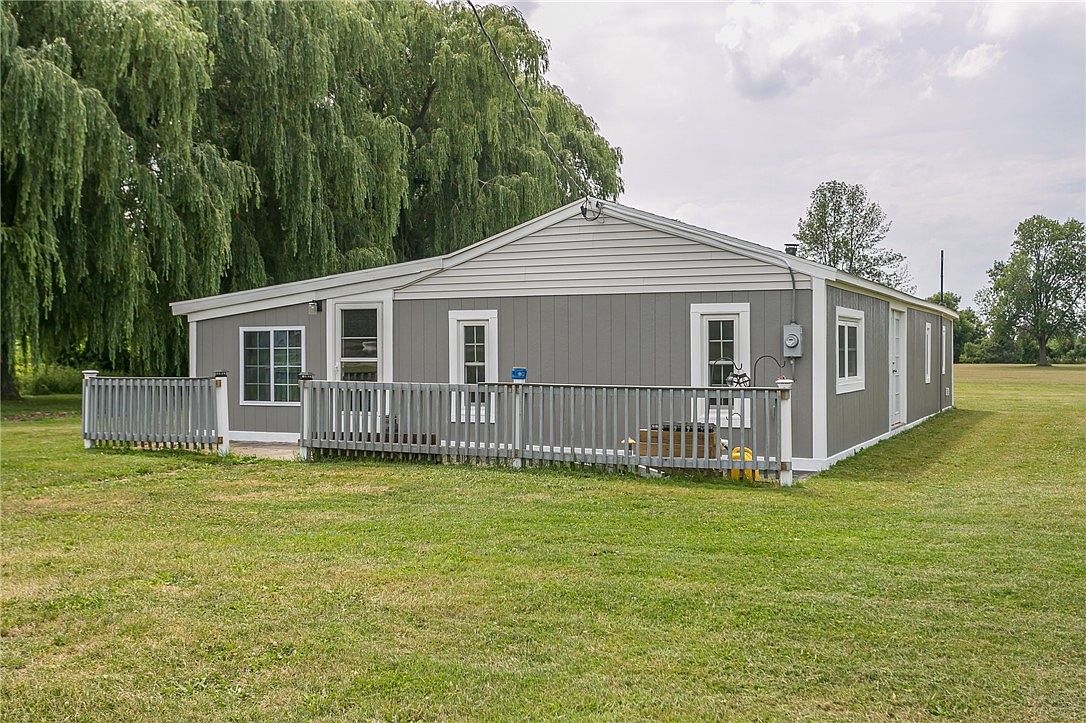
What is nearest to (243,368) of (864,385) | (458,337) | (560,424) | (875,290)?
(458,337)

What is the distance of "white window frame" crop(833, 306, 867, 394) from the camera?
11.2m

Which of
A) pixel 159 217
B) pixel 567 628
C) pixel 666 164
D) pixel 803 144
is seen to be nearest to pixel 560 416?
pixel 567 628

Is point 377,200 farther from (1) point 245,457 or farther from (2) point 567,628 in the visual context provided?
(2) point 567,628

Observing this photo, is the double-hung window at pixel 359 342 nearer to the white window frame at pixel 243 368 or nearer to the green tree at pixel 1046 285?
the white window frame at pixel 243 368

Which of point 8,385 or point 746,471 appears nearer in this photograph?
point 746,471

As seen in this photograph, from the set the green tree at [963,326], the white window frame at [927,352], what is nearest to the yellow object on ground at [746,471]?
the white window frame at [927,352]

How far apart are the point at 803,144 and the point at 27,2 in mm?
15579

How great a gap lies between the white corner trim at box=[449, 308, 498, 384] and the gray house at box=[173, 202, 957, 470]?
0.02 m

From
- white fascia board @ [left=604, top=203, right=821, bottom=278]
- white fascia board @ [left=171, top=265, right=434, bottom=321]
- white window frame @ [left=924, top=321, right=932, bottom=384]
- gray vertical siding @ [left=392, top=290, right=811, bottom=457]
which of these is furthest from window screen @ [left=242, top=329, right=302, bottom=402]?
white window frame @ [left=924, top=321, right=932, bottom=384]

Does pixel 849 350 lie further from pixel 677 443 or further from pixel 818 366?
pixel 677 443

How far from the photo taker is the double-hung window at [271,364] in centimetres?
1350

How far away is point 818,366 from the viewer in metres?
10.6

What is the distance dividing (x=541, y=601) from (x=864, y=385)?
8980 millimetres

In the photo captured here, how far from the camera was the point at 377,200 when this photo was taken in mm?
20734
